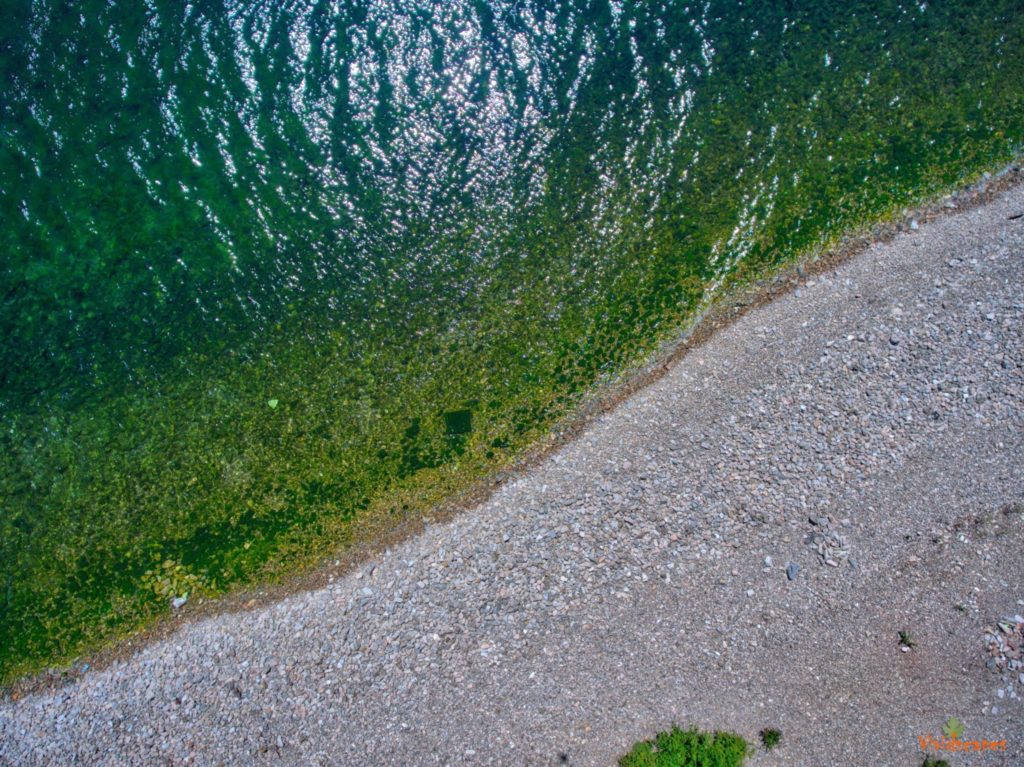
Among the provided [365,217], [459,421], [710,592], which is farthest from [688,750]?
[365,217]

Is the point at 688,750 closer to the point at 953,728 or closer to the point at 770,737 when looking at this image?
the point at 770,737

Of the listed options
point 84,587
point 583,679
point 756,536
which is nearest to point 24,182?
point 84,587

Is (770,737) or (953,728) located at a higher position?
(770,737)

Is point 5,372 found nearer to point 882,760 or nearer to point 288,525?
point 288,525

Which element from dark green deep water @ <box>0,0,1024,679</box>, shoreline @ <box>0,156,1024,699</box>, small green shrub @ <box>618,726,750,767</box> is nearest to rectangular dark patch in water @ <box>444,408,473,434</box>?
dark green deep water @ <box>0,0,1024,679</box>

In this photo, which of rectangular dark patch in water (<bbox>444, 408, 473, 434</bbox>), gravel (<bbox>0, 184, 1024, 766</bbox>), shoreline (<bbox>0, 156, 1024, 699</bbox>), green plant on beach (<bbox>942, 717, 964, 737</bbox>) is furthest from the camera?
rectangular dark patch in water (<bbox>444, 408, 473, 434</bbox>)

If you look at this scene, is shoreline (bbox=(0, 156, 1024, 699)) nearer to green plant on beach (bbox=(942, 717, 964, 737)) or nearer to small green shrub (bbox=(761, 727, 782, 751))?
small green shrub (bbox=(761, 727, 782, 751))
